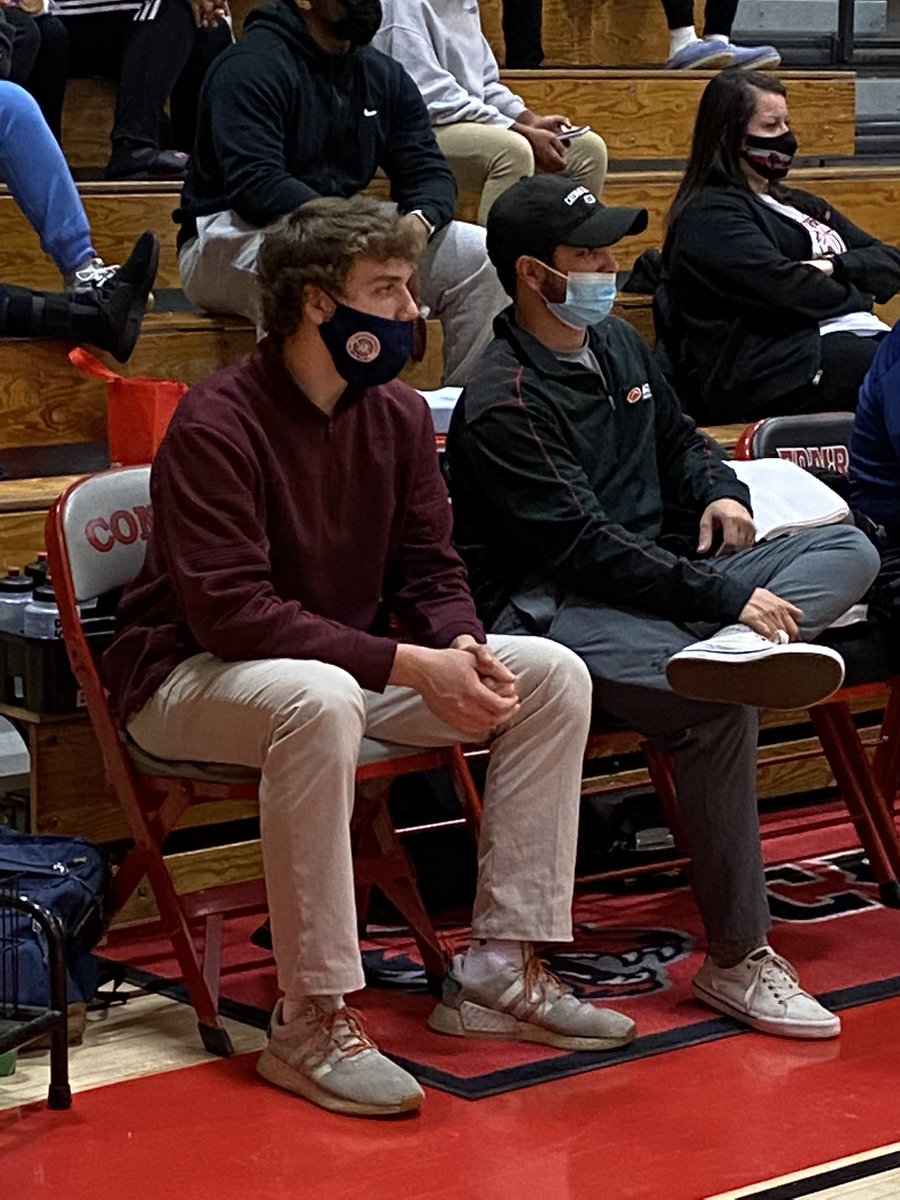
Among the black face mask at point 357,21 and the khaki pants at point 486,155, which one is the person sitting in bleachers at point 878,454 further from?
the khaki pants at point 486,155

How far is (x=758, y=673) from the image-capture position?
314 centimetres

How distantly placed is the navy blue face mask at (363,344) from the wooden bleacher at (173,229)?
0.85 m

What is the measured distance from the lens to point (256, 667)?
2.97 metres

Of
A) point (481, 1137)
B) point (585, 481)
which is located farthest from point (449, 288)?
point (481, 1137)

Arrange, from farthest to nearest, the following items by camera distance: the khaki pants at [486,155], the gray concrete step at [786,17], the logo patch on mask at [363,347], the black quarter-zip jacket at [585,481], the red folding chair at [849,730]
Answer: the gray concrete step at [786,17]
the khaki pants at [486,155]
the red folding chair at [849,730]
the black quarter-zip jacket at [585,481]
the logo patch on mask at [363,347]

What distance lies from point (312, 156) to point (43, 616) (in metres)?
1.56

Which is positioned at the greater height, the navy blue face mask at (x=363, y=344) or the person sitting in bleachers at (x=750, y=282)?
the navy blue face mask at (x=363, y=344)

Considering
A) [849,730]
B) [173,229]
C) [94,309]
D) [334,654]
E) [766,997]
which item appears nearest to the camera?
[334,654]

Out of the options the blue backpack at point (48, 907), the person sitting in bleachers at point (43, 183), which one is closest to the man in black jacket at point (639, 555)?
the blue backpack at point (48, 907)

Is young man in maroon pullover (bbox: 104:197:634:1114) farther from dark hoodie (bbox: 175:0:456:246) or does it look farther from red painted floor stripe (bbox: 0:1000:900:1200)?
dark hoodie (bbox: 175:0:456:246)

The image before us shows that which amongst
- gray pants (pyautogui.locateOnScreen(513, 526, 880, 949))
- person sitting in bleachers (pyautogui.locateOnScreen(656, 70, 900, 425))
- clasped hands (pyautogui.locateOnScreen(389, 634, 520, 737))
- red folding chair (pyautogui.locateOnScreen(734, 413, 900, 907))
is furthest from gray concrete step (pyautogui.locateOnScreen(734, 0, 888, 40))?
clasped hands (pyautogui.locateOnScreen(389, 634, 520, 737))

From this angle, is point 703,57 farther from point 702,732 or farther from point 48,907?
point 48,907

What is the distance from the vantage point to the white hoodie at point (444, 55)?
17.0 ft

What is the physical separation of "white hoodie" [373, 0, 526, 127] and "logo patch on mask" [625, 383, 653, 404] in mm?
1663
